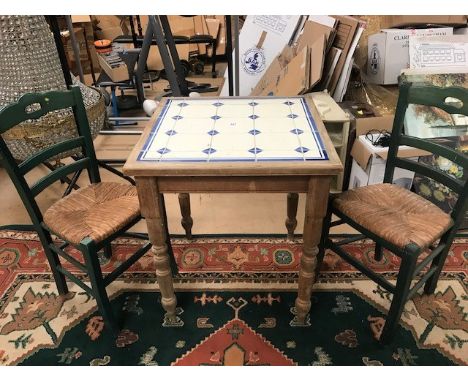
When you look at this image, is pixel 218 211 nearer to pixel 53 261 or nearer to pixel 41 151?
pixel 53 261

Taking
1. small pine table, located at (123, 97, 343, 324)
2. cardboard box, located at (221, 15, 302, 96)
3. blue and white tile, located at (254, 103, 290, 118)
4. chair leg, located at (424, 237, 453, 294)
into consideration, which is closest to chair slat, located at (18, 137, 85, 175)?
small pine table, located at (123, 97, 343, 324)

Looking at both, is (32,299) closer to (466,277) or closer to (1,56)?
(1,56)

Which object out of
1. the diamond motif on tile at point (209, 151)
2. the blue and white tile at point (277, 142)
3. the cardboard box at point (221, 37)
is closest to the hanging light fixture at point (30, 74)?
the diamond motif on tile at point (209, 151)

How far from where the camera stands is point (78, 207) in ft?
5.57

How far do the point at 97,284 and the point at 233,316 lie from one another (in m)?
0.67

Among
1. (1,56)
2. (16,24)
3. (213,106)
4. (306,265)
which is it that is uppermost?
(16,24)

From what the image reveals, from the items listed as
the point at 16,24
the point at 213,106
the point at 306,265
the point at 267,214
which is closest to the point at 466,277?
the point at 306,265

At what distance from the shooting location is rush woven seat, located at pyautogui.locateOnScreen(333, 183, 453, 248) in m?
1.46

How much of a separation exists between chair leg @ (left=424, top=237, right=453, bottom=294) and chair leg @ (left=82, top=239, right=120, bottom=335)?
4.92 feet

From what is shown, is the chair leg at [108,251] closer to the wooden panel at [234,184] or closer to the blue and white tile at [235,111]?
the wooden panel at [234,184]

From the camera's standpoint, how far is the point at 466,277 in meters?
1.97

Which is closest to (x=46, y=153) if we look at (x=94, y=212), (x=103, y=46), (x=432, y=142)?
(x=94, y=212)

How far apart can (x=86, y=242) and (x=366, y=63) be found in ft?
7.74

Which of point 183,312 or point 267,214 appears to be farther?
point 267,214
